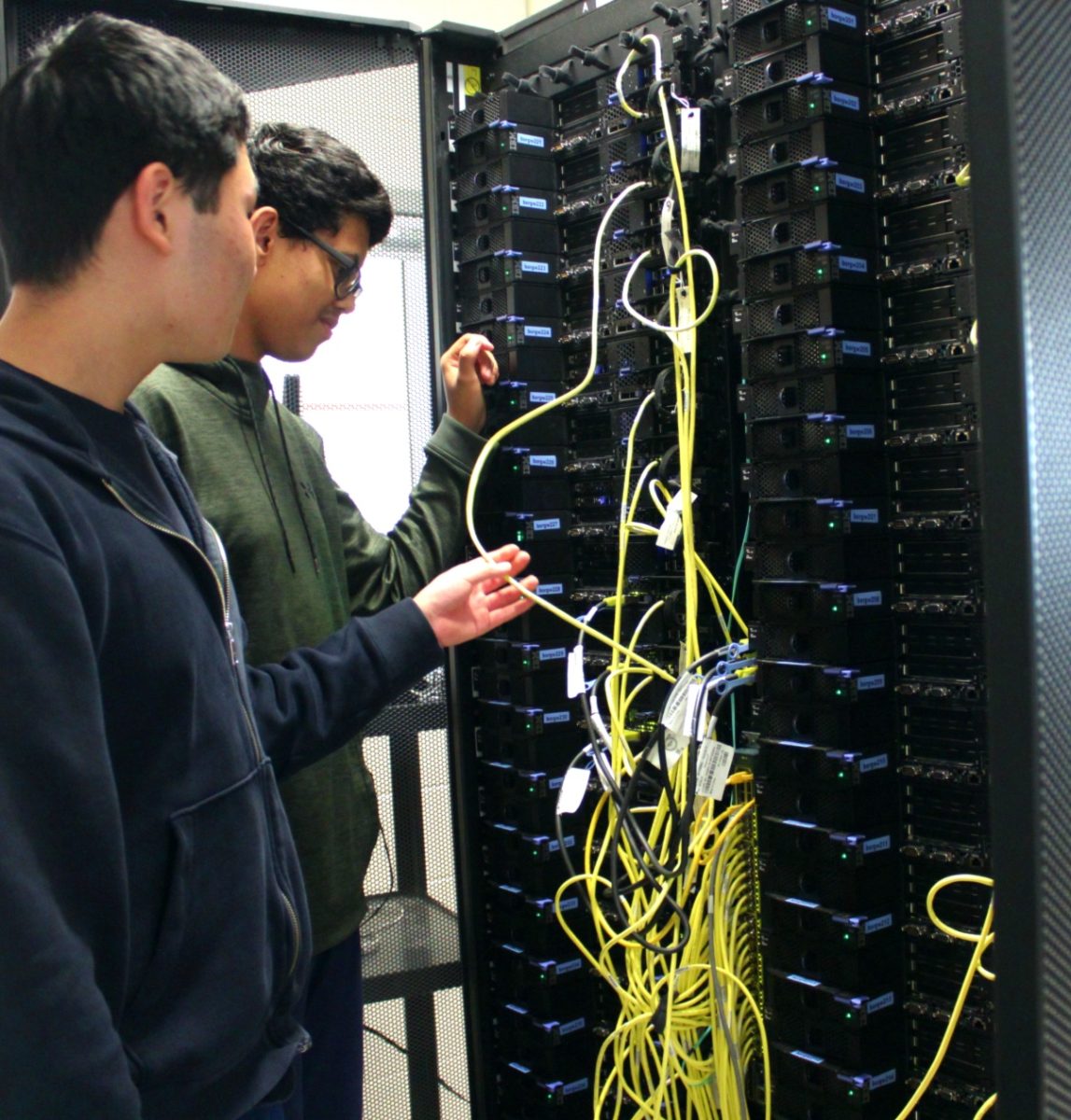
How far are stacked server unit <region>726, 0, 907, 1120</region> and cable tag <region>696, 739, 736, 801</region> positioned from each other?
0.06 metres

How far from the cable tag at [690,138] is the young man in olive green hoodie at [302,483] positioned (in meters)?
0.49

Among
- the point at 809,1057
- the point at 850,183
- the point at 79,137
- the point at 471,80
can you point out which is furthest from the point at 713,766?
the point at 471,80

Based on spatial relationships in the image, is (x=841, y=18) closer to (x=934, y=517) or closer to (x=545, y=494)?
(x=934, y=517)

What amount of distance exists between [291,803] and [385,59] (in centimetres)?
145

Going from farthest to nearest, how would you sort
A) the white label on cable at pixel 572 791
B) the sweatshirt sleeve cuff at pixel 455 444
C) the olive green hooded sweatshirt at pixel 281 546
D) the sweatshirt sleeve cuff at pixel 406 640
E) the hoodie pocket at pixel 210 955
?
the sweatshirt sleeve cuff at pixel 455 444
the white label on cable at pixel 572 791
the olive green hooded sweatshirt at pixel 281 546
the sweatshirt sleeve cuff at pixel 406 640
the hoodie pocket at pixel 210 955

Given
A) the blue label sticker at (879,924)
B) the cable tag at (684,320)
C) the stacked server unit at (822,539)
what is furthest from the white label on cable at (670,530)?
the blue label sticker at (879,924)

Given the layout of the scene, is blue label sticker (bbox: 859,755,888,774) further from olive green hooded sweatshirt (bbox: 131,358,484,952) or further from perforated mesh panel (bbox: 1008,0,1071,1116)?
perforated mesh panel (bbox: 1008,0,1071,1116)

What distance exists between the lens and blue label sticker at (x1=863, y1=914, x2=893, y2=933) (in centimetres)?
170

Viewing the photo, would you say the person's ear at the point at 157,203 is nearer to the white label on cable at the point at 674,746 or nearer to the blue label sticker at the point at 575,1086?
the white label on cable at the point at 674,746

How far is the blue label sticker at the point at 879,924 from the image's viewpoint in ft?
5.58

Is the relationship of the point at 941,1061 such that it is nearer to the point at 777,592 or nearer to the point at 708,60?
the point at 777,592

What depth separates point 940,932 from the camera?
169 centimetres

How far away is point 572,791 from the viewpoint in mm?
1927

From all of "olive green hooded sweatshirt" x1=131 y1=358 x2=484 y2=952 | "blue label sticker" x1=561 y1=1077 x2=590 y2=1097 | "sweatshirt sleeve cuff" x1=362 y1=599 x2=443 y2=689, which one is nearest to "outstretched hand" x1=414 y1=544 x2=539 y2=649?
"sweatshirt sleeve cuff" x1=362 y1=599 x2=443 y2=689
